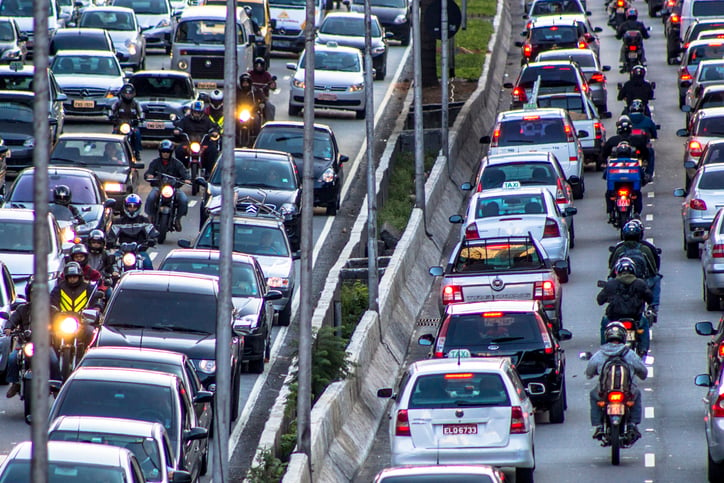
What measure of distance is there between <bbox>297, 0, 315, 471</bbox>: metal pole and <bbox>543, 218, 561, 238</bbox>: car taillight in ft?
26.7

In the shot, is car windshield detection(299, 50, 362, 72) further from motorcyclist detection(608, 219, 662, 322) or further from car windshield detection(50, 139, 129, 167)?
motorcyclist detection(608, 219, 662, 322)

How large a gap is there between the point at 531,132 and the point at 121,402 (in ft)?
63.9

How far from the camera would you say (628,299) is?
23984mm

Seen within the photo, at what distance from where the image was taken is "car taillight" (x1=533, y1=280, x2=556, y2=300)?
2628 cm

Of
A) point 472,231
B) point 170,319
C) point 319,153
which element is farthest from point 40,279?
point 319,153

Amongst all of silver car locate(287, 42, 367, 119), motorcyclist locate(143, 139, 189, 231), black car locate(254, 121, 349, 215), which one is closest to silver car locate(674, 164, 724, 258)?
black car locate(254, 121, 349, 215)

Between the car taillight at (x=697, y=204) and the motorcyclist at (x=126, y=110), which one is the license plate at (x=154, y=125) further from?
the car taillight at (x=697, y=204)

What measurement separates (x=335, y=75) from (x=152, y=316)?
24048 mm

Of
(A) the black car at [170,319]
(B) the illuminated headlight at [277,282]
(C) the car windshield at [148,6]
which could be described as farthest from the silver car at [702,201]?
(C) the car windshield at [148,6]

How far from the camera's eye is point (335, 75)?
46.9 m

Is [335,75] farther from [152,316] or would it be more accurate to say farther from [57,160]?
[152,316]

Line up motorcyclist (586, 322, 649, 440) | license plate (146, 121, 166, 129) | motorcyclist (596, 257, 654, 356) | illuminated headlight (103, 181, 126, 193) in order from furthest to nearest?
1. license plate (146, 121, 166, 129)
2. illuminated headlight (103, 181, 126, 193)
3. motorcyclist (596, 257, 654, 356)
4. motorcyclist (586, 322, 649, 440)

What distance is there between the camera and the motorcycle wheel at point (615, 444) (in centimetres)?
2052

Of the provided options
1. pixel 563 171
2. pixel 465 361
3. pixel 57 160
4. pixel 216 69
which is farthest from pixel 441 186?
pixel 465 361
